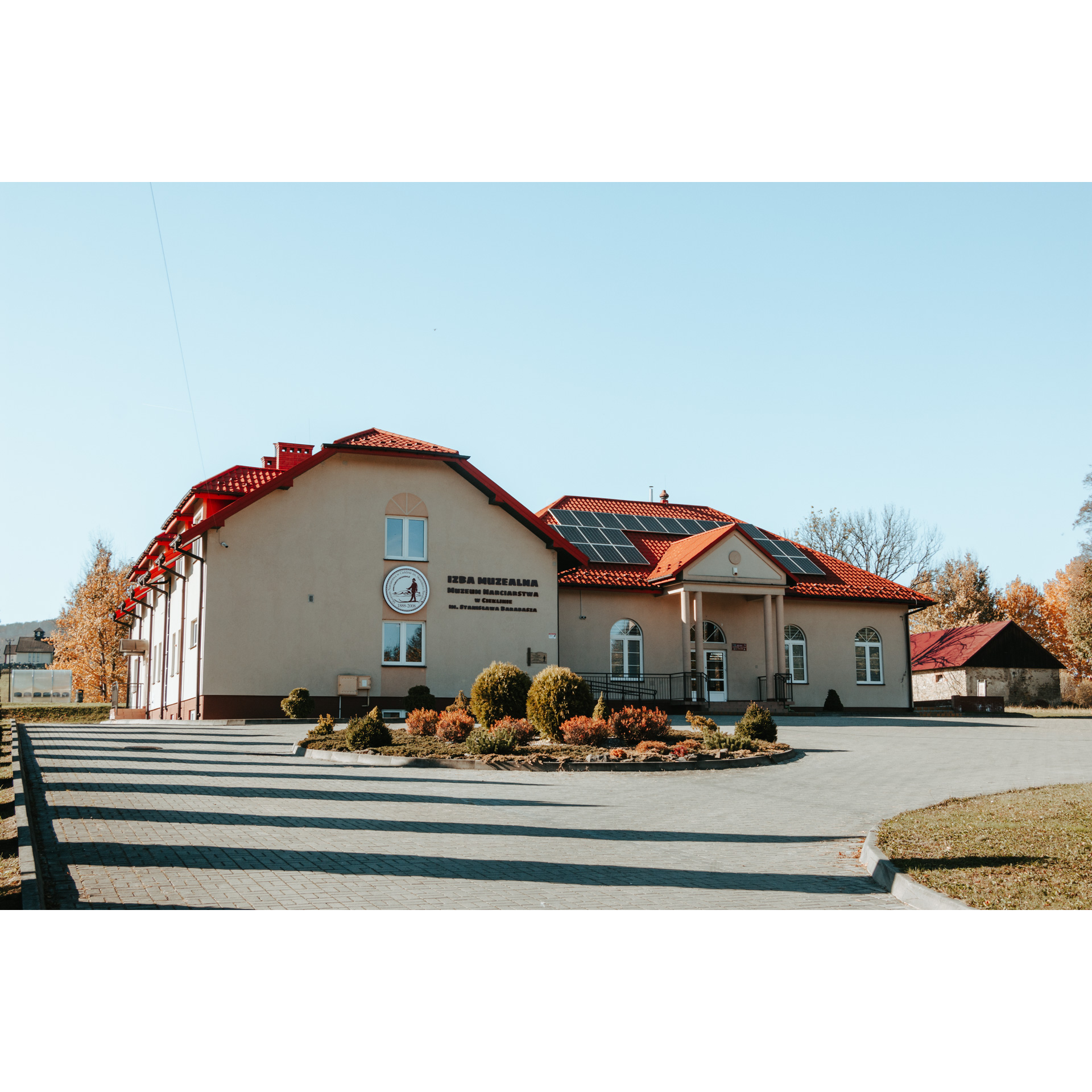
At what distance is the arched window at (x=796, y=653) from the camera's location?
36031mm

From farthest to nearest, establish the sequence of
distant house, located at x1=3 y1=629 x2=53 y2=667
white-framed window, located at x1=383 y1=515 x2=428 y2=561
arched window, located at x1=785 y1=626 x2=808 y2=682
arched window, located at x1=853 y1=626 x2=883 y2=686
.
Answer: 1. distant house, located at x1=3 y1=629 x2=53 y2=667
2. arched window, located at x1=853 y1=626 x2=883 y2=686
3. arched window, located at x1=785 y1=626 x2=808 y2=682
4. white-framed window, located at x1=383 y1=515 x2=428 y2=561

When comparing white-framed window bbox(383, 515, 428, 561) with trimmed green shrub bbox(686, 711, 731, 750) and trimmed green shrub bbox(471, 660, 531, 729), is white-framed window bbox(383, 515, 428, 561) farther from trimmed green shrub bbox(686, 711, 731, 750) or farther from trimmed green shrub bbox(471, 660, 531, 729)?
trimmed green shrub bbox(686, 711, 731, 750)

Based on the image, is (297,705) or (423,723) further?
(297,705)

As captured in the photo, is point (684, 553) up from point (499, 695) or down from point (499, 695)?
up

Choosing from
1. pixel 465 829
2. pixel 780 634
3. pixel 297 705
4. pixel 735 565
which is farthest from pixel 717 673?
pixel 465 829

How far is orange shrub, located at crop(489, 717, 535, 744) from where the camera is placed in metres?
18.4

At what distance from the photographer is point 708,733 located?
62.5 feet

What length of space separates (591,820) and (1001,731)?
19.9 metres

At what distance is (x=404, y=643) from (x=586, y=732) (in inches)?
505

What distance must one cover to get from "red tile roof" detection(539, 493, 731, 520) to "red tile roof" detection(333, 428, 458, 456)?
8118 millimetres

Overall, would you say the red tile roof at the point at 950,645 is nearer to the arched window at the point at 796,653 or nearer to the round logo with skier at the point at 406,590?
the arched window at the point at 796,653

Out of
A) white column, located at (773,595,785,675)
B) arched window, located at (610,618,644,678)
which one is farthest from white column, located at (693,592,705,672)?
white column, located at (773,595,785,675)

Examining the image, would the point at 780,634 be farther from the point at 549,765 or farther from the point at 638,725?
the point at 549,765

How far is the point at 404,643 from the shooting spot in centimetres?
3014
